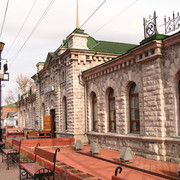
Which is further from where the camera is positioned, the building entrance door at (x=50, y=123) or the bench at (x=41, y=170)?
the building entrance door at (x=50, y=123)

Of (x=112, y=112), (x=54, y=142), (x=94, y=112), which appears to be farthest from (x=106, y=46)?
(x=54, y=142)

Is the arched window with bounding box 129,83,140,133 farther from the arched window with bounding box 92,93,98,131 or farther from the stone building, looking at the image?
the arched window with bounding box 92,93,98,131

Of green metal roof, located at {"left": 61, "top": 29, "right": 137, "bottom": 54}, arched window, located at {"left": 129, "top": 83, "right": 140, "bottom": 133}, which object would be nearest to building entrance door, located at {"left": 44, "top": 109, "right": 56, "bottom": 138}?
green metal roof, located at {"left": 61, "top": 29, "right": 137, "bottom": 54}

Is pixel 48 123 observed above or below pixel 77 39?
below

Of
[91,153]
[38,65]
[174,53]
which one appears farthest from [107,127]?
[38,65]

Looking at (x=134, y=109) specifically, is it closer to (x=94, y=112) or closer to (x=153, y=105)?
(x=153, y=105)

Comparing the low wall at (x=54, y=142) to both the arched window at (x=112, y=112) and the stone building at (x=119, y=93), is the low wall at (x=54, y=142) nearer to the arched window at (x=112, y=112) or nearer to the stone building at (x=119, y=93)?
the stone building at (x=119, y=93)

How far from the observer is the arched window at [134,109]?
1443cm

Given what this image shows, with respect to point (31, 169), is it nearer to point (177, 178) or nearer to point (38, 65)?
point (177, 178)

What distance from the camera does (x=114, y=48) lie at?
76.0ft

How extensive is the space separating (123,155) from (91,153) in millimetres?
3441

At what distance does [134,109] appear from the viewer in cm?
1467

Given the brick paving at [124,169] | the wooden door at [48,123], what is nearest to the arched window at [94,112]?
the brick paving at [124,169]

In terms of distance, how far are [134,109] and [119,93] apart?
4.71ft
